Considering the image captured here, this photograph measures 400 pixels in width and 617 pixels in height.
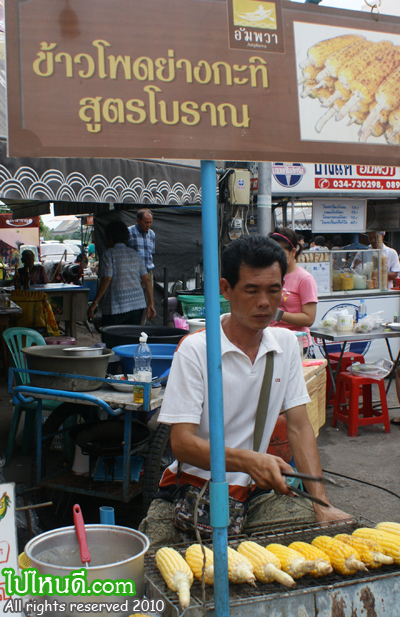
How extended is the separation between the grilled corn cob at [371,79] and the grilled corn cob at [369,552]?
1.42m

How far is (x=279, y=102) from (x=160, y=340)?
9.67ft

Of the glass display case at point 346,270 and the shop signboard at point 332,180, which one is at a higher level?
the shop signboard at point 332,180

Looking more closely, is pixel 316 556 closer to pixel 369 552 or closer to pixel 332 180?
pixel 369 552

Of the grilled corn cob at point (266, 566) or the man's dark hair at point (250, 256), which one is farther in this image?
the man's dark hair at point (250, 256)

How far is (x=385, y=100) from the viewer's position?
66.3 inches

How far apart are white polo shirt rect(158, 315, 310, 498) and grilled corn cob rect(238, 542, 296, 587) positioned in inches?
16.1

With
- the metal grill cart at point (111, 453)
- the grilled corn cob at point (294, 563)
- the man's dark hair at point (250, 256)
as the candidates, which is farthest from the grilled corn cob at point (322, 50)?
the metal grill cart at point (111, 453)

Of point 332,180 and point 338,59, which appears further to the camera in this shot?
point 332,180

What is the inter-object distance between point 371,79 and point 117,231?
494 cm

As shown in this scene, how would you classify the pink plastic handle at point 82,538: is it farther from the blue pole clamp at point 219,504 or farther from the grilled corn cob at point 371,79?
the grilled corn cob at point 371,79

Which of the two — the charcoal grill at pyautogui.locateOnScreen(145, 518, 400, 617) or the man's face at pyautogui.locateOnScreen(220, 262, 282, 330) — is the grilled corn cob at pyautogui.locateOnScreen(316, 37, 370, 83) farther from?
the charcoal grill at pyautogui.locateOnScreen(145, 518, 400, 617)

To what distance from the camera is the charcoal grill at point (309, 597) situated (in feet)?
5.20

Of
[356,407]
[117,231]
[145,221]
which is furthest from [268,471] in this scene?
[145,221]

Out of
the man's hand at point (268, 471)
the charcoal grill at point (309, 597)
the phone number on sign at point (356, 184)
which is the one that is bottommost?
the charcoal grill at point (309, 597)
